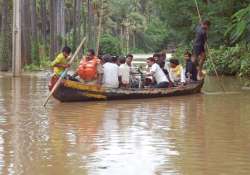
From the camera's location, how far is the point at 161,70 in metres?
19.7

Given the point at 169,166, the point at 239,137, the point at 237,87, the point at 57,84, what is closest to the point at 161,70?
the point at 57,84

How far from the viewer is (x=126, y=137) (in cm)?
1139

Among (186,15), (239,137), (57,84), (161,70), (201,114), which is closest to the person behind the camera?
(239,137)

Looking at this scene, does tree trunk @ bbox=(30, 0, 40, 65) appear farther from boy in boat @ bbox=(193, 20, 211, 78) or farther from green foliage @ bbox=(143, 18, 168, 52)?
green foliage @ bbox=(143, 18, 168, 52)

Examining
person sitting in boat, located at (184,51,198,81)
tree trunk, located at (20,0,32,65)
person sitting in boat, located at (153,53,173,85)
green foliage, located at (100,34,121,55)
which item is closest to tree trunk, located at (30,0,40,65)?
tree trunk, located at (20,0,32,65)

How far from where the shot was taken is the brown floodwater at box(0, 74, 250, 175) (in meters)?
8.74

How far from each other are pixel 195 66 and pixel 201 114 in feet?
21.3

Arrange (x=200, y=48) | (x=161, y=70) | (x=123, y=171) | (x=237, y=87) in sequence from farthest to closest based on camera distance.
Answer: (x=237, y=87), (x=200, y=48), (x=161, y=70), (x=123, y=171)

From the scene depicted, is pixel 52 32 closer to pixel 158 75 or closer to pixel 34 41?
pixel 34 41

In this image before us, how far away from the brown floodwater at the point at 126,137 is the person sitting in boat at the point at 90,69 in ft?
3.35

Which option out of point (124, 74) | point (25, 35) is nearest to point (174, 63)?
point (124, 74)

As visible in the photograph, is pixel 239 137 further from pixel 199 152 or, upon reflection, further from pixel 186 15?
pixel 186 15

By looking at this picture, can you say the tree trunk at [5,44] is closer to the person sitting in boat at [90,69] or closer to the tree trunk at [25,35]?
the tree trunk at [25,35]

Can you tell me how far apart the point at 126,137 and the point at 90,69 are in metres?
7.31
